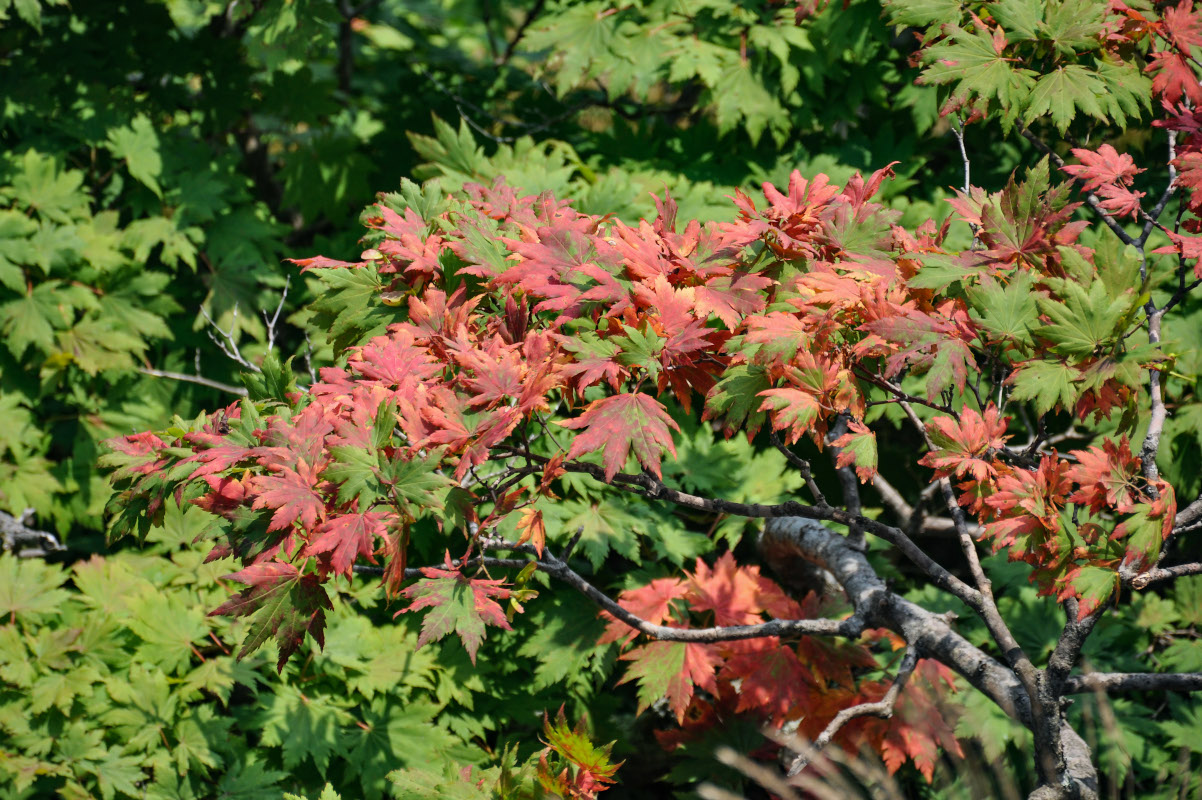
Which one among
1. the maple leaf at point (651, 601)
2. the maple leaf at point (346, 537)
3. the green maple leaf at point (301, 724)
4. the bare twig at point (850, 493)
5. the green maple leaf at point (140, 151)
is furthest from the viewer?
the green maple leaf at point (140, 151)

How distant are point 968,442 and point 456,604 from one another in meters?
1.20

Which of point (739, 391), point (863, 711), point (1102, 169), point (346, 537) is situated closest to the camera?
point (346, 537)

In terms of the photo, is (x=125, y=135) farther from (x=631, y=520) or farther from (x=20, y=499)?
(x=631, y=520)

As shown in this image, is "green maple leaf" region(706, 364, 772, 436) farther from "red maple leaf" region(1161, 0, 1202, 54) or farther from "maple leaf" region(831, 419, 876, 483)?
"red maple leaf" region(1161, 0, 1202, 54)

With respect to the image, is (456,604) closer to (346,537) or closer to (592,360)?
(346,537)

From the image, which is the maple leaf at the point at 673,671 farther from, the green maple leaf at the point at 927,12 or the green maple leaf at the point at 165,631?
the green maple leaf at the point at 927,12

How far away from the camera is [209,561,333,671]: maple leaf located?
6.07 feet

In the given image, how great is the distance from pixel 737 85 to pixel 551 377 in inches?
94.3

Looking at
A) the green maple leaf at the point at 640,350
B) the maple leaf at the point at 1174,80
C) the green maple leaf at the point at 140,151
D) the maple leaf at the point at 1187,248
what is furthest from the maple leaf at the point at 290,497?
the green maple leaf at the point at 140,151

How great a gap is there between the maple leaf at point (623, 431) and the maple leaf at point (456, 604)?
38 cm

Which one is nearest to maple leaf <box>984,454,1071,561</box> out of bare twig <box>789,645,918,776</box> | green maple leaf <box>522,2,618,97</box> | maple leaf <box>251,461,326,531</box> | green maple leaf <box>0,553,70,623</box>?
bare twig <box>789,645,918,776</box>

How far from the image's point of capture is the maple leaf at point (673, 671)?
114 inches

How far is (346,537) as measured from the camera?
5.85 feet

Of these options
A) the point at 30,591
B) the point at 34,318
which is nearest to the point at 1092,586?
the point at 30,591
